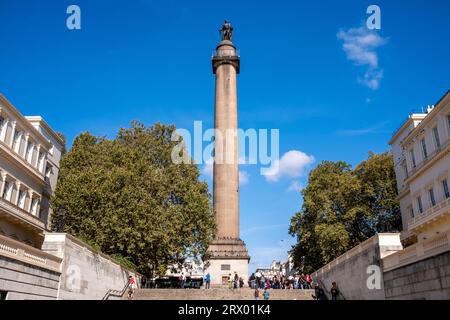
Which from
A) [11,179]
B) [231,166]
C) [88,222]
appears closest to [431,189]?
[231,166]

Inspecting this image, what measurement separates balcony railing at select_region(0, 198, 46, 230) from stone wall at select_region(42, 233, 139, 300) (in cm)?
807

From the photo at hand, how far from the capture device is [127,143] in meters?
45.5

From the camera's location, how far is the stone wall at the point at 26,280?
1692 cm

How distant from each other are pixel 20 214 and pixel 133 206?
8206 millimetres

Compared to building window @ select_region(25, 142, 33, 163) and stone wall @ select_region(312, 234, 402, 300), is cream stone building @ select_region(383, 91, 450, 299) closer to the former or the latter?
stone wall @ select_region(312, 234, 402, 300)

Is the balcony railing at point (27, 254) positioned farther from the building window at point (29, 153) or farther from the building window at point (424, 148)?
the building window at point (424, 148)

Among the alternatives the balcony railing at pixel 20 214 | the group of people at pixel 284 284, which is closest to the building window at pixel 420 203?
the group of people at pixel 284 284

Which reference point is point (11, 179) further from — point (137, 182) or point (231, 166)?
point (231, 166)

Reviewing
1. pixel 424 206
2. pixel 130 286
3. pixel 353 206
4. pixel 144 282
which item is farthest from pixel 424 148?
pixel 144 282

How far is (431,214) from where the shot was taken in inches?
1258

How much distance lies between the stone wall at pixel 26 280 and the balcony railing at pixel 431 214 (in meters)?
24.9

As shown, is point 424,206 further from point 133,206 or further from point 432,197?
point 133,206

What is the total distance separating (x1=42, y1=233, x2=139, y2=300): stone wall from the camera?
72.3 ft

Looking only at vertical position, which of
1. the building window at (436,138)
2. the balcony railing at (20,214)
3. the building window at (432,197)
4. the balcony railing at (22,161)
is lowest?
the balcony railing at (20,214)
